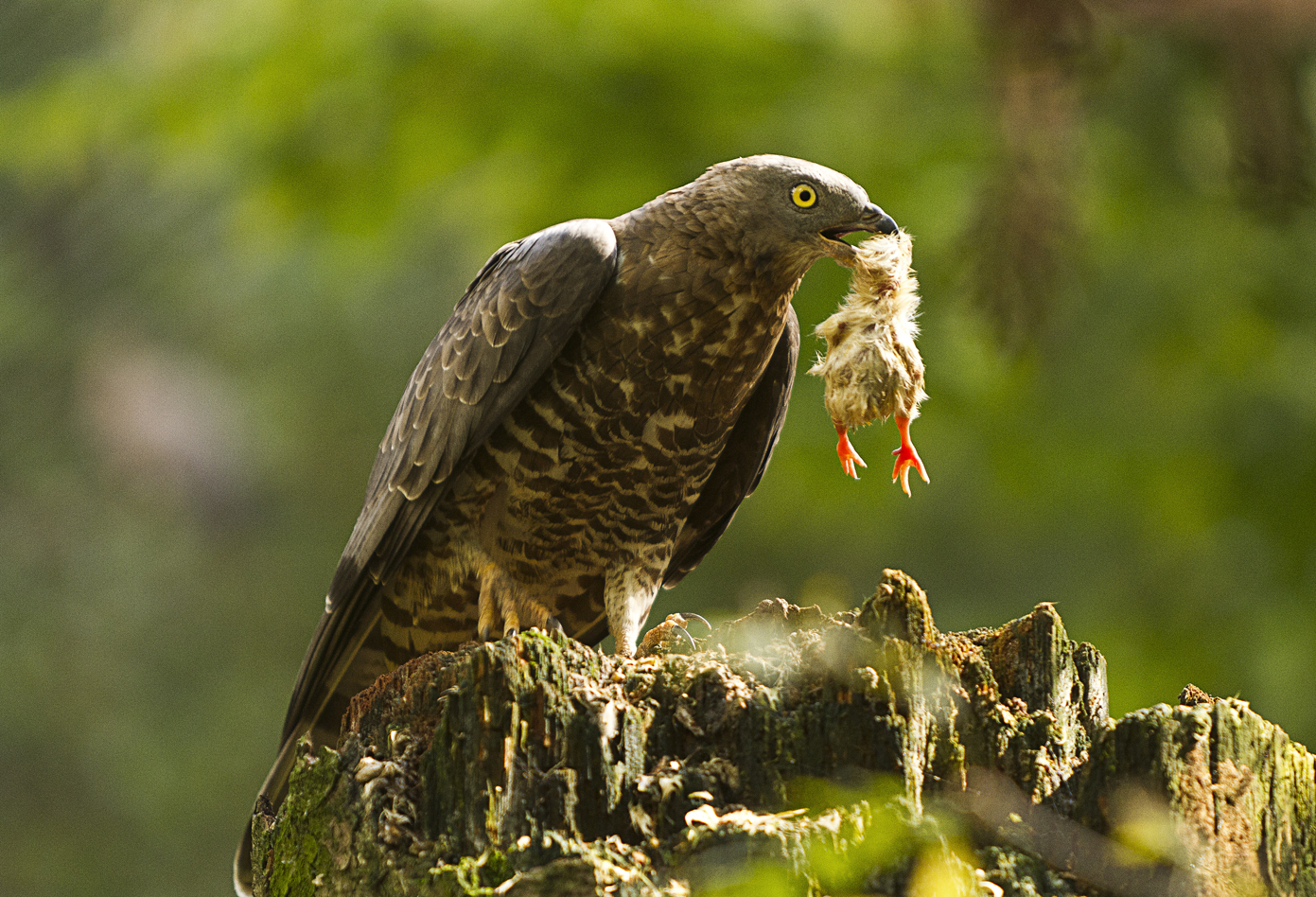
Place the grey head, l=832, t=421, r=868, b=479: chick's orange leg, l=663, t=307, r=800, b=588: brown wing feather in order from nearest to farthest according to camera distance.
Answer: l=832, t=421, r=868, b=479: chick's orange leg, the grey head, l=663, t=307, r=800, b=588: brown wing feather

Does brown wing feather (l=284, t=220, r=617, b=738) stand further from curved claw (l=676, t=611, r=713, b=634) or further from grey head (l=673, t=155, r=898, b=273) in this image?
curved claw (l=676, t=611, r=713, b=634)

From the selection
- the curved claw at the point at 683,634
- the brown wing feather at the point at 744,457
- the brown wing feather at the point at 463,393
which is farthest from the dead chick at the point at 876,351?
the brown wing feather at the point at 463,393

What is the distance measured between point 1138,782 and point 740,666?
76 cm

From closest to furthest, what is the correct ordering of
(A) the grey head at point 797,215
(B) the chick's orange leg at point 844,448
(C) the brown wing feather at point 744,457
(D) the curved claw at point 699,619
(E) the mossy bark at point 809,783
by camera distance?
1. (E) the mossy bark at point 809,783
2. (D) the curved claw at point 699,619
3. (B) the chick's orange leg at point 844,448
4. (A) the grey head at point 797,215
5. (C) the brown wing feather at point 744,457

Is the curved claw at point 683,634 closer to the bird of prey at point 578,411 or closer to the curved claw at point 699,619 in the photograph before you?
the curved claw at point 699,619

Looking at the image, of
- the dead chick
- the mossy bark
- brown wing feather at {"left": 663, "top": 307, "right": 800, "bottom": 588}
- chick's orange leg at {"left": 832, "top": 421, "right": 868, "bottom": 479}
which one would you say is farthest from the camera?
brown wing feather at {"left": 663, "top": 307, "right": 800, "bottom": 588}

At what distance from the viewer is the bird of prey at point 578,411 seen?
348cm

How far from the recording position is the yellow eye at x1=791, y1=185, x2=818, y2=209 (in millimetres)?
3459

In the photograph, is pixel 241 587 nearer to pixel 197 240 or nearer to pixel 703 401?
pixel 197 240

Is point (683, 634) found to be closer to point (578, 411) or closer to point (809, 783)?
point (578, 411)

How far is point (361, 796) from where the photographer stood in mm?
2227

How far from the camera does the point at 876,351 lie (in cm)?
318

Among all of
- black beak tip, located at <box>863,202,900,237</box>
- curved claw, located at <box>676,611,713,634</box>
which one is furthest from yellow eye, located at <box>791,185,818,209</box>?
curved claw, located at <box>676,611,713,634</box>

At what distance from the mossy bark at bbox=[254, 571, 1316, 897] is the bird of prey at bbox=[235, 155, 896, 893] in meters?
1.22
